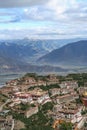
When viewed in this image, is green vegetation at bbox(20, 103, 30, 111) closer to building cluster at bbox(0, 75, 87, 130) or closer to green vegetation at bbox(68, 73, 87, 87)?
building cluster at bbox(0, 75, 87, 130)

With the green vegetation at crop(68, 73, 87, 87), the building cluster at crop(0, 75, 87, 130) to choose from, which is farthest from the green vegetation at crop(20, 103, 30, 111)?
the green vegetation at crop(68, 73, 87, 87)

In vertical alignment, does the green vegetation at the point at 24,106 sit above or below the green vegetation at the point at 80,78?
above

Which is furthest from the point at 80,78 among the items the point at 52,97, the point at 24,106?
the point at 24,106

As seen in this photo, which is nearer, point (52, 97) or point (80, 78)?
point (52, 97)

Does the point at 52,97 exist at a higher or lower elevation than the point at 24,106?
lower

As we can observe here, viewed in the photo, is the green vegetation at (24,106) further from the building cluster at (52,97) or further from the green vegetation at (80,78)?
the green vegetation at (80,78)

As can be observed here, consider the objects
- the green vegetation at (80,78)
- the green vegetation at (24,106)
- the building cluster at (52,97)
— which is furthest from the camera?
the green vegetation at (80,78)

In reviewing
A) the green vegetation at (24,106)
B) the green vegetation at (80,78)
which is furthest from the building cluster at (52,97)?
the green vegetation at (80,78)

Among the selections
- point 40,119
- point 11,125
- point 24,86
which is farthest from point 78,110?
point 24,86

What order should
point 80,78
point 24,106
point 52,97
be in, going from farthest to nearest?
point 80,78
point 52,97
point 24,106

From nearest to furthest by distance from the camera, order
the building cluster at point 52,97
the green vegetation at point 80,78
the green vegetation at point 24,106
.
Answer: the building cluster at point 52,97 < the green vegetation at point 24,106 < the green vegetation at point 80,78

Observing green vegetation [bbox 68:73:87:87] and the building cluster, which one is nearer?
the building cluster

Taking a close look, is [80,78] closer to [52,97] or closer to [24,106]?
[52,97]

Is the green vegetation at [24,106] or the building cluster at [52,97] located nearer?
the building cluster at [52,97]
